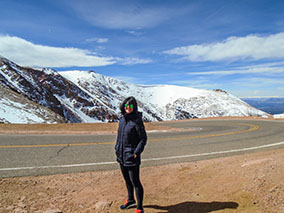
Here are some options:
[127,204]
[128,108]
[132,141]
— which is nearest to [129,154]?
[132,141]

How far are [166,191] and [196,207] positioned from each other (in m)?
0.94

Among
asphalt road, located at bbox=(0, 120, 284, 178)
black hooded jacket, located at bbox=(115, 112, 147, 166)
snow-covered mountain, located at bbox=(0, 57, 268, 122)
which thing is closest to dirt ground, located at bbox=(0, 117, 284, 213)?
asphalt road, located at bbox=(0, 120, 284, 178)

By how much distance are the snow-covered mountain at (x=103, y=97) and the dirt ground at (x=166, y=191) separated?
226 ft

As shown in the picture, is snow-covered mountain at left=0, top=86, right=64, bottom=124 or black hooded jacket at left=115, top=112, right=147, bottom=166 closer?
black hooded jacket at left=115, top=112, right=147, bottom=166

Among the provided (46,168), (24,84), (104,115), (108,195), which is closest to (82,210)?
(108,195)

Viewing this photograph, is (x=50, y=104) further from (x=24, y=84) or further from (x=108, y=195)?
(x=108, y=195)

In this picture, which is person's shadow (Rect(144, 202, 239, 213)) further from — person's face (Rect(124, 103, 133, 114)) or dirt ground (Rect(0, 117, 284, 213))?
person's face (Rect(124, 103, 133, 114))

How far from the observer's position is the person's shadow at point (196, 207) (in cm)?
370

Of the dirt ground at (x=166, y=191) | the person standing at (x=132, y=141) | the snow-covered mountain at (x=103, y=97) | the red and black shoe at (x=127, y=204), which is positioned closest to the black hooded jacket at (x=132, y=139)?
the person standing at (x=132, y=141)

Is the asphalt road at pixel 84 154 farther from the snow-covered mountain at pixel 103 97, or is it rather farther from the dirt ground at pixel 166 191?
the snow-covered mountain at pixel 103 97

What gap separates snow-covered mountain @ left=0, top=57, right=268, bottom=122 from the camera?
80.2m

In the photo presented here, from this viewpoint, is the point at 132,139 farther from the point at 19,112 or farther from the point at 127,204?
the point at 19,112

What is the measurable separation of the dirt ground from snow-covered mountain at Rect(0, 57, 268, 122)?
68779mm

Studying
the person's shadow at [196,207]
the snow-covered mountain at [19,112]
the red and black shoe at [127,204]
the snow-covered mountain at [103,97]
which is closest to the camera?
the person's shadow at [196,207]
